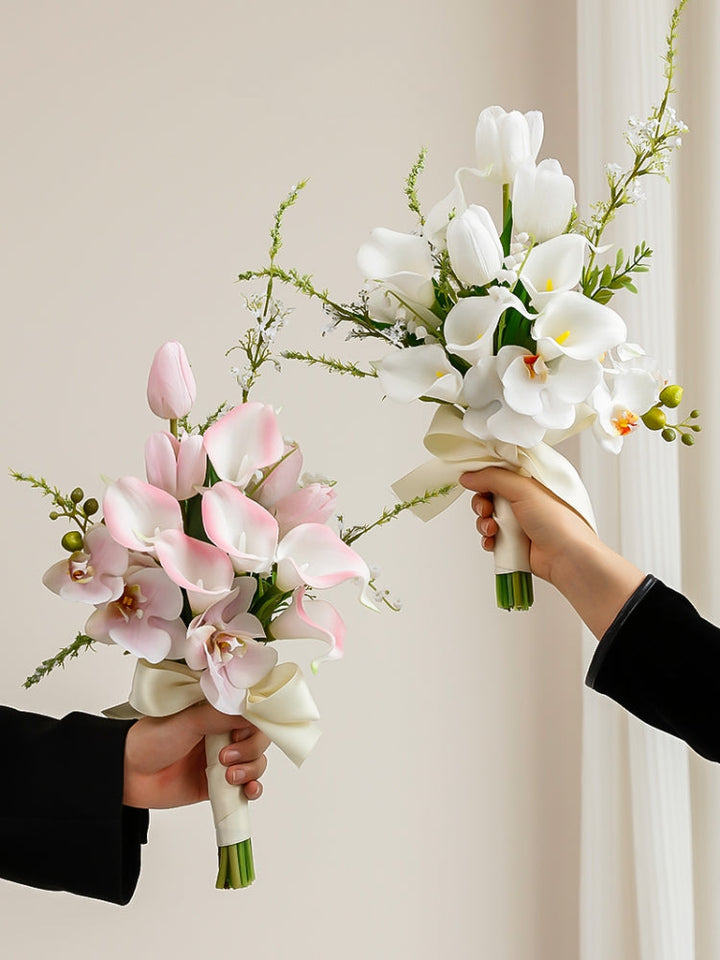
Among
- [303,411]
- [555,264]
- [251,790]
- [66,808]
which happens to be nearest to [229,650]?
[251,790]

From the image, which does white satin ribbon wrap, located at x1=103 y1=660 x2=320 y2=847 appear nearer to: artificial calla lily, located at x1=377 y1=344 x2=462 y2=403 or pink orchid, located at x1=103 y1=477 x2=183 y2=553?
pink orchid, located at x1=103 y1=477 x2=183 y2=553

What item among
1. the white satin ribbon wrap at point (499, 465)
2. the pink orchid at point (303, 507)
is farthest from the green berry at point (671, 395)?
the pink orchid at point (303, 507)

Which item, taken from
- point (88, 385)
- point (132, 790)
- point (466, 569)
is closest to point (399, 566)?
point (466, 569)

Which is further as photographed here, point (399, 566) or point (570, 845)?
point (570, 845)

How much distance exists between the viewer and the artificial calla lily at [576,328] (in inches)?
40.8

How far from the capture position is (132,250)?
4.83ft

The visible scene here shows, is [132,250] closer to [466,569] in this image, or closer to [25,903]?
[466,569]

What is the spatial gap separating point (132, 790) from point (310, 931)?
1.98 feet

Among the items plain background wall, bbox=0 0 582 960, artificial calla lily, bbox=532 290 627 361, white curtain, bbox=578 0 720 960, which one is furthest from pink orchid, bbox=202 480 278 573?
white curtain, bbox=578 0 720 960

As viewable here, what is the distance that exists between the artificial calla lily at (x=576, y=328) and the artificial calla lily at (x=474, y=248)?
0.23ft

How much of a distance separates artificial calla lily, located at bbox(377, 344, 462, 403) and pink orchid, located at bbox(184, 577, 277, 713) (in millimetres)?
255

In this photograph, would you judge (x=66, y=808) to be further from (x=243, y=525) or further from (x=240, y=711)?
(x=243, y=525)

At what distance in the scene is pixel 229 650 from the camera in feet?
3.19

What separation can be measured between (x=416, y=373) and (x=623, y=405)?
23 cm
